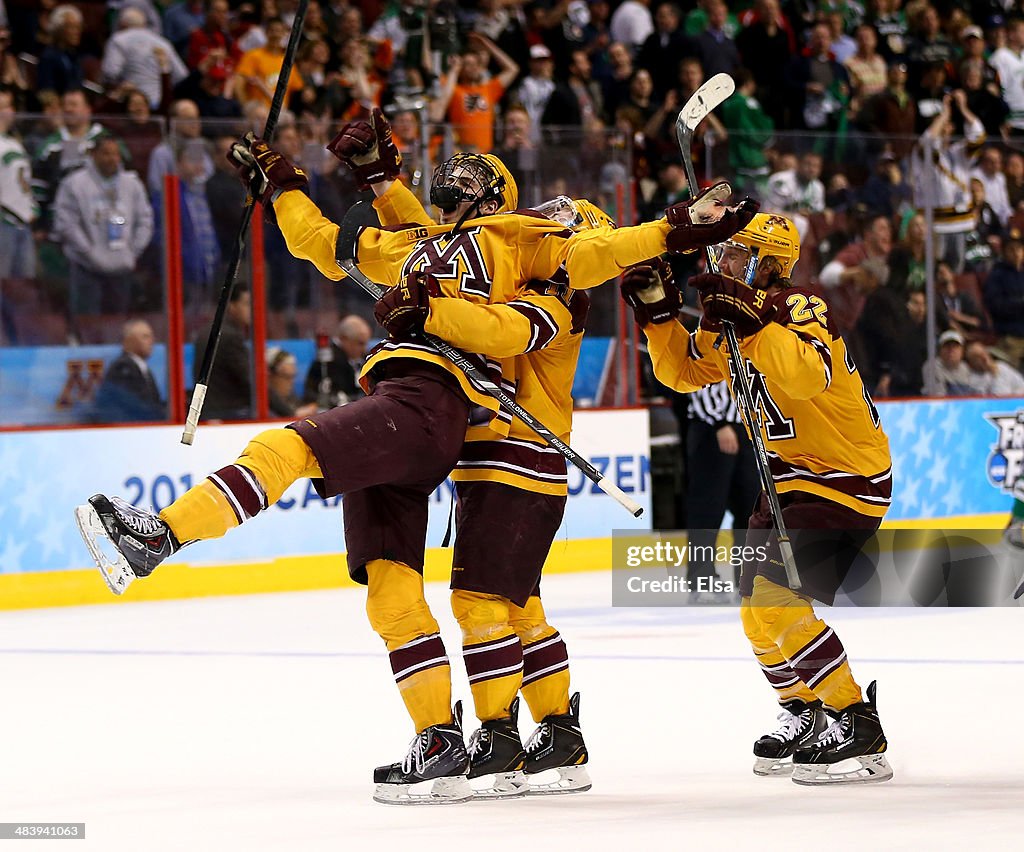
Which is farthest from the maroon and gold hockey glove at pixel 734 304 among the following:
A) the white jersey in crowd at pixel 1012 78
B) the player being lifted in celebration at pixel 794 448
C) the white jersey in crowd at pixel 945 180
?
the white jersey in crowd at pixel 1012 78

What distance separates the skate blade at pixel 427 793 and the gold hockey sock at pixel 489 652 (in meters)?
0.20

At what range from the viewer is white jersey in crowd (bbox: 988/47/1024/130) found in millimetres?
13180

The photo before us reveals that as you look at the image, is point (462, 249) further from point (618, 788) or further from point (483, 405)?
point (618, 788)

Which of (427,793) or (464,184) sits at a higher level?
(464,184)

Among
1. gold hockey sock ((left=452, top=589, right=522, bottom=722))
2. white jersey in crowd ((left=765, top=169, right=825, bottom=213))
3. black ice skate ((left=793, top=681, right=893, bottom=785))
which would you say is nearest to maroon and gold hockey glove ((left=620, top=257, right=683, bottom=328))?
gold hockey sock ((left=452, top=589, right=522, bottom=722))

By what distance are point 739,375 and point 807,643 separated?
68 cm

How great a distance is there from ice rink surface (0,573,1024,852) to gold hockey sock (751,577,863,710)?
24 cm

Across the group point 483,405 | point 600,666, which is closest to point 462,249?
point 483,405

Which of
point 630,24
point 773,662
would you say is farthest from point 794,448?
point 630,24

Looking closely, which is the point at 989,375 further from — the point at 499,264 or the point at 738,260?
A: the point at 499,264

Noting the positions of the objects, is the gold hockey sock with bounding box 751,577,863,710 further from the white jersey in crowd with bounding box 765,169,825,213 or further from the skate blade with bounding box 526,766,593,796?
the white jersey in crowd with bounding box 765,169,825,213

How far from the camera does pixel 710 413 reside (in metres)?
8.49

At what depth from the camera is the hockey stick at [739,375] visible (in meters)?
4.48

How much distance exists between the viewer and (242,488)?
13.0 feet
